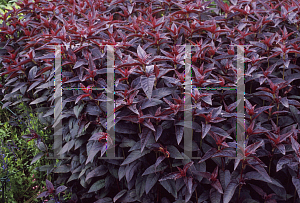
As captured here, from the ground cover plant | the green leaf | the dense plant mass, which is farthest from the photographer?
the ground cover plant

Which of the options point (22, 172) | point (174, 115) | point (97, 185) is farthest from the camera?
point (22, 172)

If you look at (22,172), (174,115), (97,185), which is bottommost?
(22,172)

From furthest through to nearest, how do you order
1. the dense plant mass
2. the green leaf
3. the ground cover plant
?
1. the ground cover plant
2. the green leaf
3. the dense plant mass

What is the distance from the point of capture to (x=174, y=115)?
69.4 inches

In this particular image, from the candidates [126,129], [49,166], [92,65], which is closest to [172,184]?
[126,129]

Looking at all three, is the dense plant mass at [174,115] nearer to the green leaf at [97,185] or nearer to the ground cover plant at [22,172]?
the green leaf at [97,185]

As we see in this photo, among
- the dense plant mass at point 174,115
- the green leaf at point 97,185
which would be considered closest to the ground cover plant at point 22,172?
the dense plant mass at point 174,115

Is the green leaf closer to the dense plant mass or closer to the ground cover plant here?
the dense plant mass

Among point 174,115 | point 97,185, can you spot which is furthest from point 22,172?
point 174,115

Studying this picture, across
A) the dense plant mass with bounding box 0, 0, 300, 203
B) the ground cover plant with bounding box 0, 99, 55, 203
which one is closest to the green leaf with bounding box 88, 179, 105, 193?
the dense plant mass with bounding box 0, 0, 300, 203

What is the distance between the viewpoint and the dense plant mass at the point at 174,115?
1.69 metres

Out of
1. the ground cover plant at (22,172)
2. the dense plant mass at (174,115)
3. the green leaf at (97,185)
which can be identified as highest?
the dense plant mass at (174,115)

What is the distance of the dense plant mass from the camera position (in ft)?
5.55

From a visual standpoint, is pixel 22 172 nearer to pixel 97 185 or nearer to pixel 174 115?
pixel 97 185
